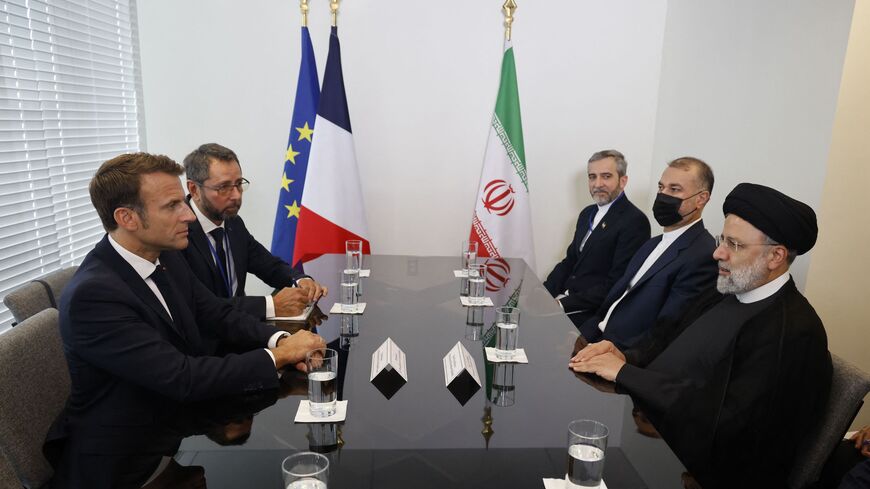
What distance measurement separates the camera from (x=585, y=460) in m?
1.14

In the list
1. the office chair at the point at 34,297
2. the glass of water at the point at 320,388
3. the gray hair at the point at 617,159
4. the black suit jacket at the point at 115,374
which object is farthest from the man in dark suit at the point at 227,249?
the gray hair at the point at 617,159

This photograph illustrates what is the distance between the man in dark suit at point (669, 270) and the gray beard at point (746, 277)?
1.23ft

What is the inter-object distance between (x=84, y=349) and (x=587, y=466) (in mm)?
1239

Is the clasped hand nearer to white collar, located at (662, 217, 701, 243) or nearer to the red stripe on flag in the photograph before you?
white collar, located at (662, 217, 701, 243)

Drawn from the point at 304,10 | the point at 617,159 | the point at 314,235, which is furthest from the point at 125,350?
the point at 304,10

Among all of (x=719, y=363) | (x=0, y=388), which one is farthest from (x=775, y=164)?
(x=0, y=388)

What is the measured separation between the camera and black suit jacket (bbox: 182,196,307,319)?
2297 mm

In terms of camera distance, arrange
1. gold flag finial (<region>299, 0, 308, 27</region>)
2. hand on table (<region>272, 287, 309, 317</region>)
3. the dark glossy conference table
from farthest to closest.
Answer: gold flag finial (<region>299, 0, 308, 27</region>) → hand on table (<region>272, 287, 309, 317</region>) → the dark glossy conference table

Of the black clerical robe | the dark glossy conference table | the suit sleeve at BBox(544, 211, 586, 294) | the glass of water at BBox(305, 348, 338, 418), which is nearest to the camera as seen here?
the dark glossy conference table

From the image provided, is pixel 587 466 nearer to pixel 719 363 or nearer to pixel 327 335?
pixel 719 363

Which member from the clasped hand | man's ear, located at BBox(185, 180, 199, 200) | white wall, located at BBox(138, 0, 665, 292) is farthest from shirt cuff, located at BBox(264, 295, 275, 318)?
white wall, located at BBox(138, 0, 665, 292)

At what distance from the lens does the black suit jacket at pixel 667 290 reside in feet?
7.88

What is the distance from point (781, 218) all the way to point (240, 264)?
7.54 ft

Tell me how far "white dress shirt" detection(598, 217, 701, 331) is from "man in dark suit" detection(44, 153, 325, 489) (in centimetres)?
160
